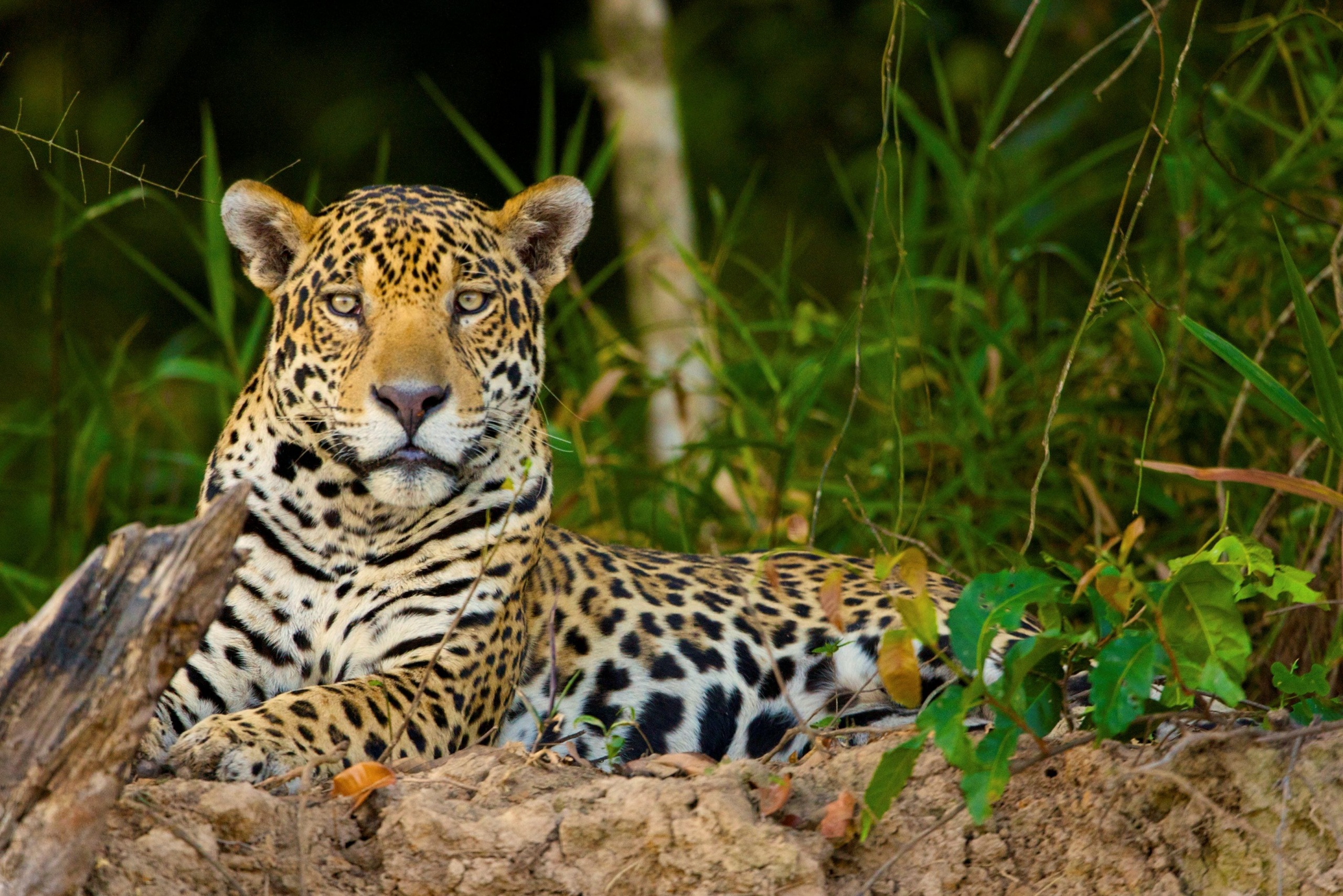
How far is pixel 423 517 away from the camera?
4383 mm

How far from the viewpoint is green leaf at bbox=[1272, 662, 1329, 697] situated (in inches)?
115

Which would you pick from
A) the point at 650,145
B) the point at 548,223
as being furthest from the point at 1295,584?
the point at 650,145

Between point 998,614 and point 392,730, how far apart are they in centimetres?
167

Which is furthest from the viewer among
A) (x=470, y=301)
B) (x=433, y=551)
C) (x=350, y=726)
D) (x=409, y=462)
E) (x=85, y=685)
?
(x=470, y=301)

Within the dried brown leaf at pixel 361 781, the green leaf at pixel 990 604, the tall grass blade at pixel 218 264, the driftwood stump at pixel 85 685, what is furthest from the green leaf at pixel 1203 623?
the tall grass blade at pixel 218 264

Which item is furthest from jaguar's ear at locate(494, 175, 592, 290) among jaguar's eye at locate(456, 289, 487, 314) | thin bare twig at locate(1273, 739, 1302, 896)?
thin bare twig at locate(1273, 739, 1302, 896)

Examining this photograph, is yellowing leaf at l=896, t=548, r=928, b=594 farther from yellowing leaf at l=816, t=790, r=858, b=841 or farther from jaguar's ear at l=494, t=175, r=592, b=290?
jaguar's ear at l=494, t=175, r=592, b=290

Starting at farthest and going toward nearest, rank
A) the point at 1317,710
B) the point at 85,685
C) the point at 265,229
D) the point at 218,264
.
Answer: the point at 218,264 < the point at 265,229 < the point at 1317,710 < the point at 85,685

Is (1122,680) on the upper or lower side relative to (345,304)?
lower

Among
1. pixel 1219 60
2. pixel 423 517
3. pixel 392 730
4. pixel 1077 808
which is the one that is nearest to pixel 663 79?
pixel 1219 60

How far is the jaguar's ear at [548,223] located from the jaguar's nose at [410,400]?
92 centimetres

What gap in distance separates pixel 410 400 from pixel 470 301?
21.7 inches

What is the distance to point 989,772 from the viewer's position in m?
2.63

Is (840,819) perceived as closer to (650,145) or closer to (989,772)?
(989,772)
